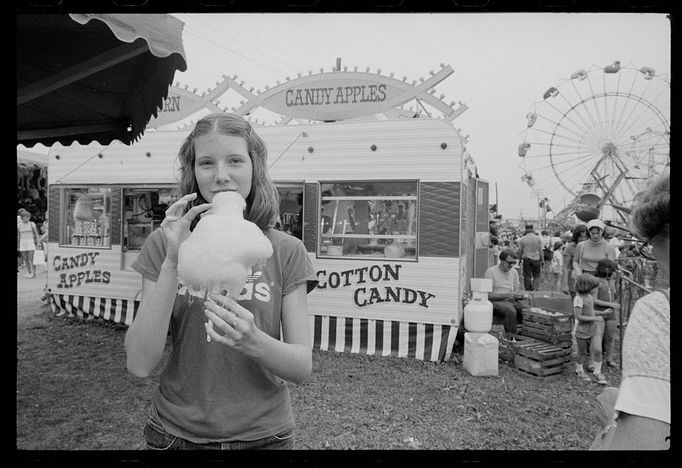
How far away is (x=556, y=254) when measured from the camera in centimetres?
1112

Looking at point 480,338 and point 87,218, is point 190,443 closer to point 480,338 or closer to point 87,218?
point 480,338

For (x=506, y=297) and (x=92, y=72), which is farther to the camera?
(x=506, y=297)

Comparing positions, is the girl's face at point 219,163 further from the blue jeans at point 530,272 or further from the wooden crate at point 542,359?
the blue jeans at point 530,272

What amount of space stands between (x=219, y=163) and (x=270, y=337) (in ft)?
1.85

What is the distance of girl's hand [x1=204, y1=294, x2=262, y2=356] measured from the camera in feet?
4.07

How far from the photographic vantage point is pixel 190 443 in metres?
1.39

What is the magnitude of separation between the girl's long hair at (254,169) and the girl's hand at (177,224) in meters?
0.12

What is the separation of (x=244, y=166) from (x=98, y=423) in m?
3.88

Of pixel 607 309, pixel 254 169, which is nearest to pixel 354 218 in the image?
pixel 607 309

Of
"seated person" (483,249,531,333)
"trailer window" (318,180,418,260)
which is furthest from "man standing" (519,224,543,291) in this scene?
"trailer window" (318,180,418,260)

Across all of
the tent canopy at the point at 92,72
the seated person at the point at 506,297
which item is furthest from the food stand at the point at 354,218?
the tent canopy at the point at 92,72

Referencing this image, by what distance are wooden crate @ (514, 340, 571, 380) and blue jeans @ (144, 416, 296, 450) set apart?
4731 mm

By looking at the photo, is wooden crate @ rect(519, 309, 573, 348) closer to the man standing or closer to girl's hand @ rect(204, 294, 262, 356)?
the man standing

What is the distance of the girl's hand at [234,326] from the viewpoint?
1.24 metres
